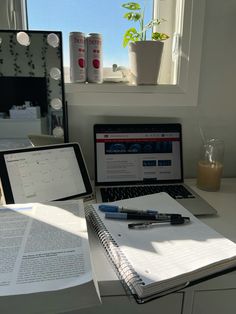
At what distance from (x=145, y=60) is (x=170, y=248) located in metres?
0.64

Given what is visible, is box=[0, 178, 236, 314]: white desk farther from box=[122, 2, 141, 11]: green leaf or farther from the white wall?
box=[122, 2, 141, 11]: green leaf

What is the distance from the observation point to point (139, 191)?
34.2 inches

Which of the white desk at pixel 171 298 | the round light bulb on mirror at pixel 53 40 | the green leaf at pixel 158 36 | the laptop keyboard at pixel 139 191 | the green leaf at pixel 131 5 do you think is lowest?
the white desk at pixel 171 298

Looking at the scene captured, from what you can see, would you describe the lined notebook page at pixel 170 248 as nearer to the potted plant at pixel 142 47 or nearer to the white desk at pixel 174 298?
the white desk at pixel 174 298

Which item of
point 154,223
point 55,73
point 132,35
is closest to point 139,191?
point 154,223

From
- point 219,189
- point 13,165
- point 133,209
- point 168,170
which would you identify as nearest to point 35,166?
point 13,165

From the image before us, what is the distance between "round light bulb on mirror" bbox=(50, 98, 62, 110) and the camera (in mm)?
926

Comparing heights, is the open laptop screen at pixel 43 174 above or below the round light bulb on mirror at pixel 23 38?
below

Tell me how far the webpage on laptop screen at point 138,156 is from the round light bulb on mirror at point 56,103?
6.3 inches

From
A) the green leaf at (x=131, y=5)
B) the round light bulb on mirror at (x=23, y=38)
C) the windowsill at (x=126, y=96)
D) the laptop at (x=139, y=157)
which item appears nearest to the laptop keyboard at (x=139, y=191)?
the laptop at (x=139, y=157)

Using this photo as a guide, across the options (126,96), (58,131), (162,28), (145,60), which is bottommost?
(58,131)

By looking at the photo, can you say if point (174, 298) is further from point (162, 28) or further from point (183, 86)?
point (162, 28)

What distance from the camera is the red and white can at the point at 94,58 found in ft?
3.10

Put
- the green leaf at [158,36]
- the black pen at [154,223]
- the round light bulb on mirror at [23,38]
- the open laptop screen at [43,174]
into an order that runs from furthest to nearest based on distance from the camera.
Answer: the green leaf at [158,36] → the round light bulb on mirror at [23,38] → the open laptop screen at [43,174] → the black pen at [154,223]
